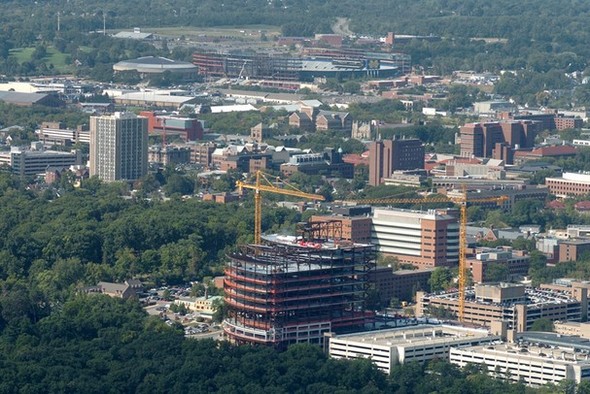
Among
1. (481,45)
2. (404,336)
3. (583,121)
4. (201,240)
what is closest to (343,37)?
(481,45)

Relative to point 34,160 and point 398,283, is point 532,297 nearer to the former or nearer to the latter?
point 398,283

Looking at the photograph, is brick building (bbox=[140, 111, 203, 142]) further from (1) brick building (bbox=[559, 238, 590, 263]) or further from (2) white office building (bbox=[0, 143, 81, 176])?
(1) brick building (bbox=[559, 238, 590, 263])

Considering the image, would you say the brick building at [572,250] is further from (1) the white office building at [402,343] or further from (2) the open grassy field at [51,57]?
(2) the open grassy field at [51,57]

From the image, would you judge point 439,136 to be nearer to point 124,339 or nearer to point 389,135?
point 389,135

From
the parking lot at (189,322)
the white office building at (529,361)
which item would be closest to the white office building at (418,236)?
the parking lot at (189,322)

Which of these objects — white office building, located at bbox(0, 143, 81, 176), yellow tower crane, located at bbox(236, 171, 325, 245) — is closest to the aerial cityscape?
white office building, located at bbox(0, 143, 81, 176)

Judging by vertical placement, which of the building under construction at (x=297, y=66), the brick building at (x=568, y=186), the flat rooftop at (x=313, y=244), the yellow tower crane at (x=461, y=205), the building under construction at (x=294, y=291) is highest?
the flat rooftop at (x=313, y=244)
